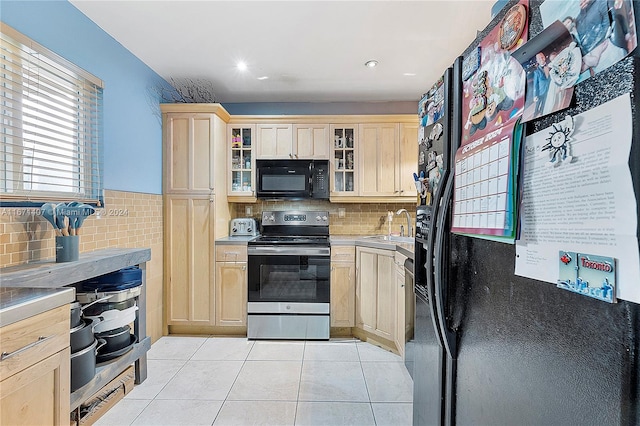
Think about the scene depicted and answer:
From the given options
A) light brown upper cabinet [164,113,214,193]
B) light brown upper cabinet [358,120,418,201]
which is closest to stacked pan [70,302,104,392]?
light brown upper cabinet [164,113,214,193]

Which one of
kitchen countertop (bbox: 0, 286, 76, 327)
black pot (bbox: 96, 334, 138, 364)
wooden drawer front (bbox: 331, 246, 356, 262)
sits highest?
kitchen countertop (bbox: 0, 286, 76, 327)

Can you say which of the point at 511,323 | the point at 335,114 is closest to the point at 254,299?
the point at 335,114

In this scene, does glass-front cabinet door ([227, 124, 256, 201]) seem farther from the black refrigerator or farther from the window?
the black refrigerator

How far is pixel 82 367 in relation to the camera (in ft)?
4.98

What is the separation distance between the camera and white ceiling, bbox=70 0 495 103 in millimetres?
1830

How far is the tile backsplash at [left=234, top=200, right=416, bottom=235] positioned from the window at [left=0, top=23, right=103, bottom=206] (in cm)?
164

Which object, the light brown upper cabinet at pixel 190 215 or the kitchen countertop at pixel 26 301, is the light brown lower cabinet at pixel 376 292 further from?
the kitchen countertop at pixel 26 301

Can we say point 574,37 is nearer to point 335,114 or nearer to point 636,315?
point 636,315

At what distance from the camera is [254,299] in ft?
9.06

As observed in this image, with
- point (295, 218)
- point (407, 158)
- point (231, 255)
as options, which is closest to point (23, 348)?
point (231, 255)

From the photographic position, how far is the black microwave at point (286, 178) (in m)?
3.11

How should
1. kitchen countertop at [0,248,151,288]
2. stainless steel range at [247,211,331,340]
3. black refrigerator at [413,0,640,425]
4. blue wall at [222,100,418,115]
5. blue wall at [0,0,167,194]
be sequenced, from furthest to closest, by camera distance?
blue wall at [222,100,418,115] → stainless steel range at [247,211,331,340] → blue wall at [0,0,167,194] → kitchen countertop at [0,248,151,288] → black refrigerator at [413,0,640,425]

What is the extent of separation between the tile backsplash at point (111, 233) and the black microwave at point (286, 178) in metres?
1.03

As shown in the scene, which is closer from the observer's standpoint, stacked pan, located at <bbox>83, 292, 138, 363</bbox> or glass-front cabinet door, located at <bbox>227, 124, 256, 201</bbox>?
stacked pan, located at <bbox>83, 292, 138, 363</bbox>
